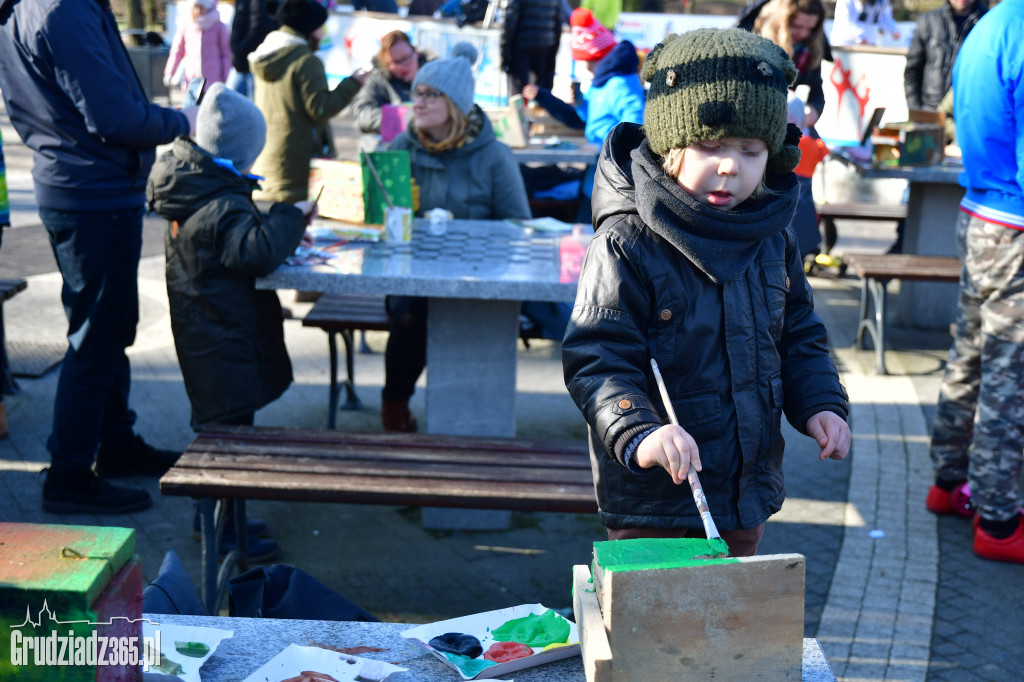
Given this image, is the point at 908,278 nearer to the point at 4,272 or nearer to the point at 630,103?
the point at 630,103

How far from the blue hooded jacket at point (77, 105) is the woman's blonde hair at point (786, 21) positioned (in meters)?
3.14

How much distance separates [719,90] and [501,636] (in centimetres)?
128

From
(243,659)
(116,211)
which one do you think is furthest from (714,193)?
(116,211)

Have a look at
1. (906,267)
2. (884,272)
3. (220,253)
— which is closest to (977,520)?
(884,272)

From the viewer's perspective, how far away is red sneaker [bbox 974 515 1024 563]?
14.0ft

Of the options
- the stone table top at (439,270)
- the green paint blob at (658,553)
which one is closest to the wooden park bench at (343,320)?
the stone table top at (439,270)

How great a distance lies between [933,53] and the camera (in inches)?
350

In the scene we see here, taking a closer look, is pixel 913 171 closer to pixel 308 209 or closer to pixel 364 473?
pixel 308 209

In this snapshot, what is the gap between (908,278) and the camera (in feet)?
20.3

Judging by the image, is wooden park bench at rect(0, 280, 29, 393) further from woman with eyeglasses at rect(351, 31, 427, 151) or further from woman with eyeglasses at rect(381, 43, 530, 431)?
woman with eyeglasses at rect(351, 31, 427, 151)

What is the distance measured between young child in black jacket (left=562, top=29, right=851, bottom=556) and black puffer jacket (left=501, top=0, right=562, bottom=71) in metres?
8.85

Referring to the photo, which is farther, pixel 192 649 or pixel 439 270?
pixel 439 270

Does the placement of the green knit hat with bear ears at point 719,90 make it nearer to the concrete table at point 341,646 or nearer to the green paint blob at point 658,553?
the green paint blob at point 658,553

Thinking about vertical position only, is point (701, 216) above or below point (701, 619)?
above
